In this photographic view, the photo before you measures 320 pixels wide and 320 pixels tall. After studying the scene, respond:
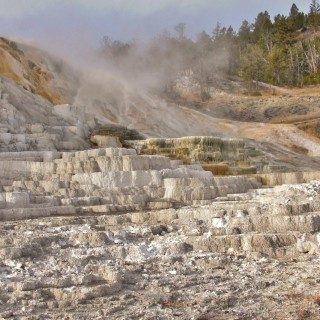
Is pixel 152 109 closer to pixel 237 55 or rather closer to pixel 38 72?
pixel 38 72

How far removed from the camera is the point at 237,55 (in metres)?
50.8

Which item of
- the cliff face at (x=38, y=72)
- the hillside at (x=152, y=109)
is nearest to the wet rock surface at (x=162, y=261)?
the hillside at (x=152, y=109)

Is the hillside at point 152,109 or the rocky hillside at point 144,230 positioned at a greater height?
the hillside at point 152,109

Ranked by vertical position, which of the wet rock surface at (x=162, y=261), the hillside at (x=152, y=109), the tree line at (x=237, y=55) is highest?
the tree line at (x=237, y=55)

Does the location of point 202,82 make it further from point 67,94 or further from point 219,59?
point 67,94

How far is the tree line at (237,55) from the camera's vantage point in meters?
43.6

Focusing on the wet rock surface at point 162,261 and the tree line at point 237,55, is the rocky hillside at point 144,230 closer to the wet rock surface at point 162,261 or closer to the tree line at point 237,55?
the wet rock surface at point 162,261

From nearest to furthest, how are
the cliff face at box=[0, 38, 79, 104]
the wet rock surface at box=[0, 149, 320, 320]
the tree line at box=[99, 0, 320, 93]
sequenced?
the wet rock surface at box=[0, 149, 320, 320] < the cliff face at box=[0, 38, 79, 104] < the tree line at box=[99, 0, 320, 93]

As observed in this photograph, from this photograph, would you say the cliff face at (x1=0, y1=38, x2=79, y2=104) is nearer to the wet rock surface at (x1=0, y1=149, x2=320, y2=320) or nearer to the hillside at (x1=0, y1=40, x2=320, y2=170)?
the hillside at (x1=0, y1=40, x2=320, y2=170)

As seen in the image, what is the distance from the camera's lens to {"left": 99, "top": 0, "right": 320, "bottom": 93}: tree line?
43556 millimetres

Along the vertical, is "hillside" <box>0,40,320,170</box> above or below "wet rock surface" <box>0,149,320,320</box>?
above

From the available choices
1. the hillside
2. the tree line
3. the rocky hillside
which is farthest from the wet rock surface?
the tree line

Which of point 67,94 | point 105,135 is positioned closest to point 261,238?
point 105,135

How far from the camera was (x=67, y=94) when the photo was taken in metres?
30.7
